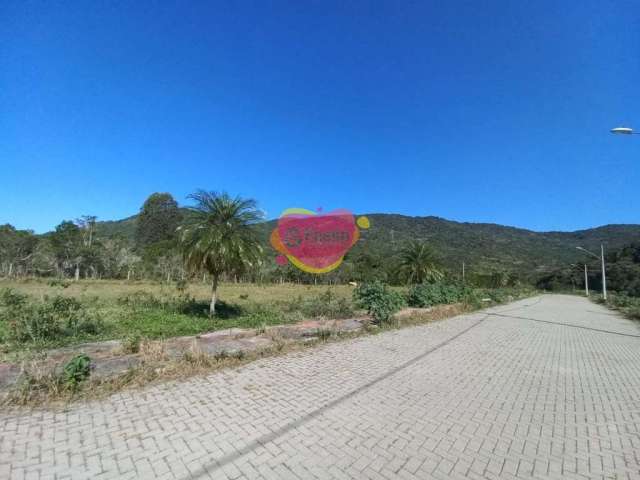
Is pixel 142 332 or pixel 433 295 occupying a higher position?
pixel 433 295

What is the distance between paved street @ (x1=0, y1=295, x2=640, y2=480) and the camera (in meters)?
2.93

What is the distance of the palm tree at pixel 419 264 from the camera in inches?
876

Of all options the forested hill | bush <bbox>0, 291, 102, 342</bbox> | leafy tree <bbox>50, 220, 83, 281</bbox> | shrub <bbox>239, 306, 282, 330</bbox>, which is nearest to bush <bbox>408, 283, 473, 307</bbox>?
shrub <bbox>239, 306, 282, 330</bbox>

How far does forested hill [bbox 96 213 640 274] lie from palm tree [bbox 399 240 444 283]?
50.5m

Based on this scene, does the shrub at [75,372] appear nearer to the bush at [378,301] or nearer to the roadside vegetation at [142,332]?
the roadside vegetation at [142,332]

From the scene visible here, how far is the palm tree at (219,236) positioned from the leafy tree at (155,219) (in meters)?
61.1

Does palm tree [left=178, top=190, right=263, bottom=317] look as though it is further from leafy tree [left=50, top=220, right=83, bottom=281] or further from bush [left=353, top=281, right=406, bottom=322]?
leafy tree [left=50, top=220, right=83, bottom=281]

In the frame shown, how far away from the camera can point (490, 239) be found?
111 meters

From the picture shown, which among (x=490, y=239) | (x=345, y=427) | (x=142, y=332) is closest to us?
(x=345, y=427)

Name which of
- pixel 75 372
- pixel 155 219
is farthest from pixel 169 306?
pixel 155 219

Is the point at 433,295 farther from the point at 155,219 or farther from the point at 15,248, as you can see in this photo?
the point at 155,219

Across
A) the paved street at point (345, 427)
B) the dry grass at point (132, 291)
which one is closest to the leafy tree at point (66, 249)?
the dry grass at point (132, 291)

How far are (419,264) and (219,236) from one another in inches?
616

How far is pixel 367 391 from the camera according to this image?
16.3 feet
